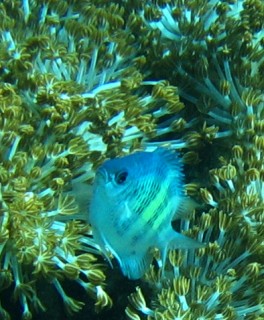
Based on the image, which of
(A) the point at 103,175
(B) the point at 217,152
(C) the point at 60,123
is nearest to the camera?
(A) the point at 103,175

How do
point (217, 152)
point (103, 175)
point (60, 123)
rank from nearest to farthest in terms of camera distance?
1. point (103, 175)
2. point (60, 123)
3. point (217, 152)

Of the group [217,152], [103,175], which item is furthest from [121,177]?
[217,152]

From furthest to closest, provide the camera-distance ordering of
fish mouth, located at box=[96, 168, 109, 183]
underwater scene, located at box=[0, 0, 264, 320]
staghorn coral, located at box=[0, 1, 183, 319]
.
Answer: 1. staghorn coral, located at box=[0, 1, 183, 319]
2. underwater scene, located at box=[0, 0, 264, 320]
3. fish mouth, located at box=[96, 168, 109, 183]

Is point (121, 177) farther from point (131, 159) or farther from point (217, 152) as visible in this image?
point (217, 152)

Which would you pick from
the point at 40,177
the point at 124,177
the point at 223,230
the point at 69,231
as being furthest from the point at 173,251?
the point at 124,177

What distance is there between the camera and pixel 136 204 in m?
1.78

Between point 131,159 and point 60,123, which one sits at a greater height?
point 60,123

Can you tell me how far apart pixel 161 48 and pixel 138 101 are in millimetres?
500

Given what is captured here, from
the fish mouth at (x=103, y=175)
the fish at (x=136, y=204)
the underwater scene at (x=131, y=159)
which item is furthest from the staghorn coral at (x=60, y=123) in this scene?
the fish mouth at (x=103, y=175)

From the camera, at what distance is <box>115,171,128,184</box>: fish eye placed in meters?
1.69

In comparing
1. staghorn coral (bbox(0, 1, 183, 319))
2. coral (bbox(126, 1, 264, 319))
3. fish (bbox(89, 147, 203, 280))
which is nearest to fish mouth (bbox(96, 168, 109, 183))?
fish (bbox(89, 147, 203, 280))

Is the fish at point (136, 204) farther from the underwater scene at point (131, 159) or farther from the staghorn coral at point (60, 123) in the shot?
the staghorn coral at point (60, 123)

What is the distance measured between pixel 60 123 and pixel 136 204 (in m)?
0.94

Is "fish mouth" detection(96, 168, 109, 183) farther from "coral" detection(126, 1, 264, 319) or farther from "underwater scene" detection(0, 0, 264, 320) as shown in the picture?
"coral" detection(126, 1, 264, 319)
